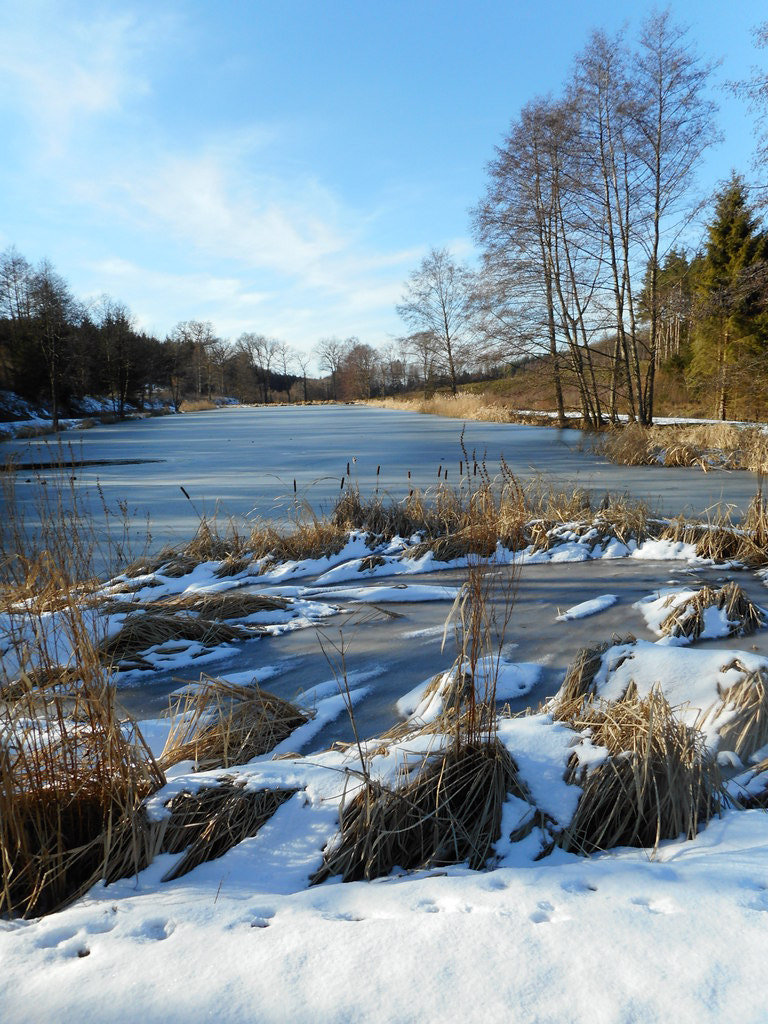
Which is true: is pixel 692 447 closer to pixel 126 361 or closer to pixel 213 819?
pixel 213 819

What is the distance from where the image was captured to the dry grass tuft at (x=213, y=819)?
5.84 feet

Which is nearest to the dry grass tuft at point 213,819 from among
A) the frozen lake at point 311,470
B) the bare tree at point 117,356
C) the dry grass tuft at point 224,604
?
the dry grass tuft at point 224,604

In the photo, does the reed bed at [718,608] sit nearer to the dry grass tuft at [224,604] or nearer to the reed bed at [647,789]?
the reed bed at [647,789]

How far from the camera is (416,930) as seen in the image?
4.38 ft

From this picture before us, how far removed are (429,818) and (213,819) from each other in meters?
0.60

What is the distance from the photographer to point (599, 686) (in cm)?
272

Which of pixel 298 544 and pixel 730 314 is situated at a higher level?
pixel 730 314

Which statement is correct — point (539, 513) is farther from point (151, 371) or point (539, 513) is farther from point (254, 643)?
point (151, 371)

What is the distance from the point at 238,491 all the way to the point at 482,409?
53.9 ft

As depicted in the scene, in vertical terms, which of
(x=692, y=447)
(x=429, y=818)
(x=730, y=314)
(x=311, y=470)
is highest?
(x=730, y=314)

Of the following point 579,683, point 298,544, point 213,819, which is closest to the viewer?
point 213,819

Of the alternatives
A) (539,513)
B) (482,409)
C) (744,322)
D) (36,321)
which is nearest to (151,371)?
(36,321)

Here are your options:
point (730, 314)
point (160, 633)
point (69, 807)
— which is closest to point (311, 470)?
point (160, 633)

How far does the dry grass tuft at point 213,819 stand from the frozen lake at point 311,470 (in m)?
2.38
